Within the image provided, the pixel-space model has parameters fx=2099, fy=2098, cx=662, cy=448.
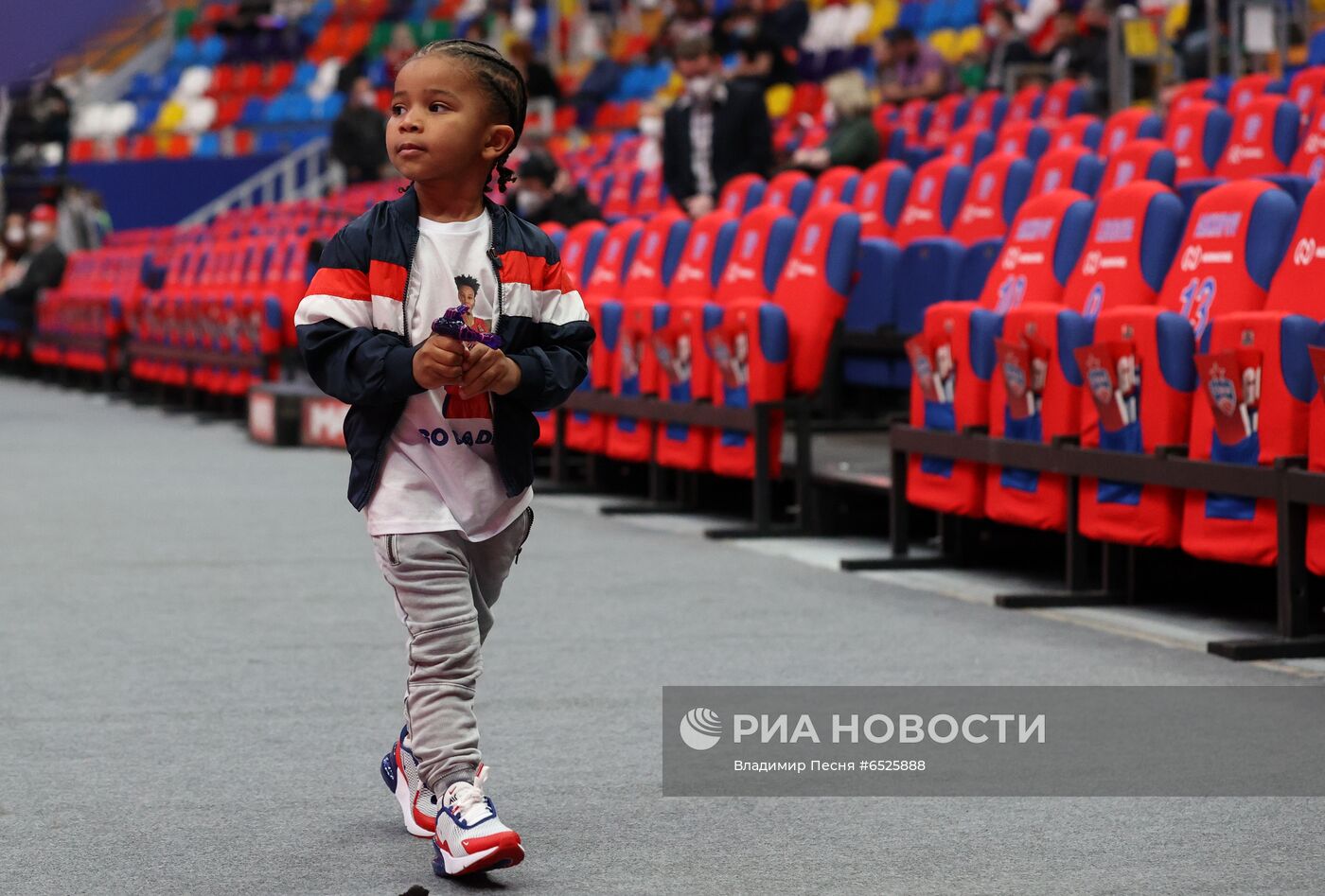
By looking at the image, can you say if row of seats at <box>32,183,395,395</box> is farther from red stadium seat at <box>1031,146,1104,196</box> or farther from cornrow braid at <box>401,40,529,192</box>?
cornrow braid at <box>401,40,529,192</box>

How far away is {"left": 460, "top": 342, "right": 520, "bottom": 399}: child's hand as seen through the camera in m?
2.50

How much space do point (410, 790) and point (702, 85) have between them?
6900 millimetres

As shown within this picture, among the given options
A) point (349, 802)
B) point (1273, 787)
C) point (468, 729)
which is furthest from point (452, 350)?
point (1273, 787)

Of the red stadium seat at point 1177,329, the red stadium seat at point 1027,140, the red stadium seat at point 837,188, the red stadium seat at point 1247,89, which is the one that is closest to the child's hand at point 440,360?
the red stadium seat at point 1177,329

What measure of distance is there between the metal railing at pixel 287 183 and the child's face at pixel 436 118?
17.4m

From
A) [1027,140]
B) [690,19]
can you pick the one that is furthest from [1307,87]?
[690,19]

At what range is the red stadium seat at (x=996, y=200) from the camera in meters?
7.14

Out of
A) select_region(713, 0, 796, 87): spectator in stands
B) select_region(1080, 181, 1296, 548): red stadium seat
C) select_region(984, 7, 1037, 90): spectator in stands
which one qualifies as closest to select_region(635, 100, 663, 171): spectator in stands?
select_region(713, 0, 796, 87): spectator in stands

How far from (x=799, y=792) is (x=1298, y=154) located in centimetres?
450

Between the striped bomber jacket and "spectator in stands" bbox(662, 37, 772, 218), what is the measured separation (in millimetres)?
6643

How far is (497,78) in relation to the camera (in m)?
2.62

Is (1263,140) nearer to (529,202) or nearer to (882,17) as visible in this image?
(529,202)

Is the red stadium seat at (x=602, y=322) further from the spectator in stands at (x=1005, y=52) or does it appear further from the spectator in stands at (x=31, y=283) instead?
the spectator in stands at (x=31, y=283)

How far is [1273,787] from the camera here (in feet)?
9.77
